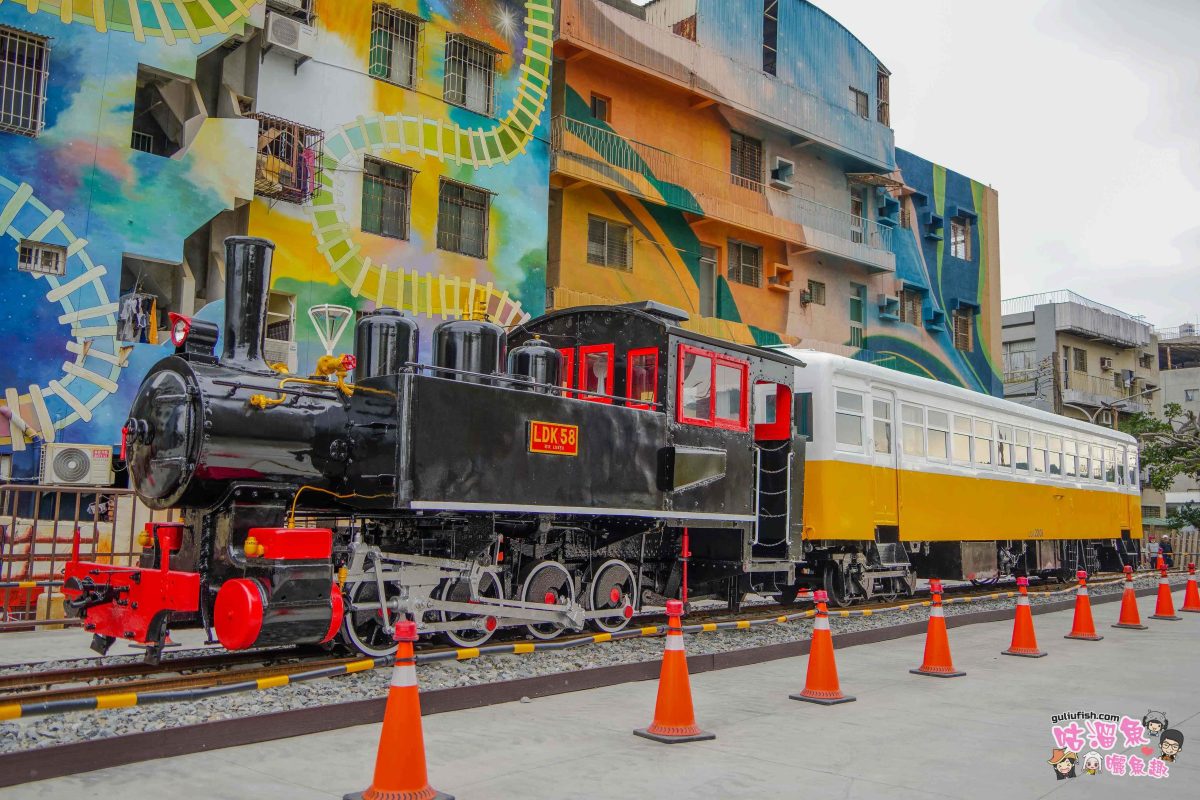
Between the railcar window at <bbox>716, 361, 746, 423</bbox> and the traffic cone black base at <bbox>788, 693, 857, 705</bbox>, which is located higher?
the railcar window at <bbox>716, 361, 746, 423</bbox>

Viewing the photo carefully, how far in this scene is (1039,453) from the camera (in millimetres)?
17312

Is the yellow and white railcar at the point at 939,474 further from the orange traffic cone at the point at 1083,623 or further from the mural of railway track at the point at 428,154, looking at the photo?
the mural of railway track at the point at 428,154

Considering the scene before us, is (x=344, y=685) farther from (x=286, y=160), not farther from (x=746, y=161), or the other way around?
(x=746, y=161)

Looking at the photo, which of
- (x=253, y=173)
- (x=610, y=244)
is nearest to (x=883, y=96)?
(x=610, y=244)

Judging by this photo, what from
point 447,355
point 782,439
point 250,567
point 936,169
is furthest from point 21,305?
point 936,169

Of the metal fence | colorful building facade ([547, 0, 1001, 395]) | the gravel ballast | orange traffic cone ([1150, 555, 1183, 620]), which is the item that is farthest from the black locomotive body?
colorful building facade ([547, 0, 1001, 395])

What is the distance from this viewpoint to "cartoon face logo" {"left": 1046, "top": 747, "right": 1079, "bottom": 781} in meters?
5.09

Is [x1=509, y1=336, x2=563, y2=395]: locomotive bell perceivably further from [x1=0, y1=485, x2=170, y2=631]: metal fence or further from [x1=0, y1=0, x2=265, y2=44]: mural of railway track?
[x1=0, y1=0, x2=265, y2=44]: mural of railway track

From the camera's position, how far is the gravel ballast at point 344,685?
5.48m

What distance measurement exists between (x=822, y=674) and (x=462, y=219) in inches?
480

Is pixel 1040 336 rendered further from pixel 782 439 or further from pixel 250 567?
pixel 250 567

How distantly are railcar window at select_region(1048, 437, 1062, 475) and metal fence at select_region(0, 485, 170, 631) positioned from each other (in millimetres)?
14524

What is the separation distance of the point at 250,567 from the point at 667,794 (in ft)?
11.4

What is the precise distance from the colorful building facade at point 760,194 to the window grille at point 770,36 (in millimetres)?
36
